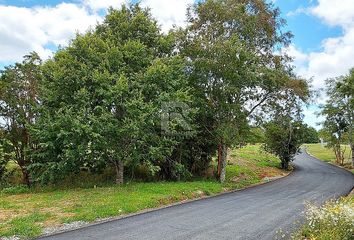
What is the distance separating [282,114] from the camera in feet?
86.1

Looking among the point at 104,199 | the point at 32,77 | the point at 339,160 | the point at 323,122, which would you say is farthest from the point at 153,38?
the point at 339,160

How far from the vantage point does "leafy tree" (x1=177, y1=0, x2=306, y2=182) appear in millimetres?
22688

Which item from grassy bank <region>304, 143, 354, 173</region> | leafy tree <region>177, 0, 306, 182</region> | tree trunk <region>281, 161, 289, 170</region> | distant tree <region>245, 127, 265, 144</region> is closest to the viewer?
leafy tree <region>177, 0, 306, 182</region>

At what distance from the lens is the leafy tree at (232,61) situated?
22.7 meters

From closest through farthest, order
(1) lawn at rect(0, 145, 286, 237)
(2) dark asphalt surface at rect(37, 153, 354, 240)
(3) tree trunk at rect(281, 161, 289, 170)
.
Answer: (2) dark asphalt surface at rect(37, 153, 354, 240) → (1) lawn at rect(0, 145, 286, 237) → (3) tree trunk at rect(281, 161, 289, 170)

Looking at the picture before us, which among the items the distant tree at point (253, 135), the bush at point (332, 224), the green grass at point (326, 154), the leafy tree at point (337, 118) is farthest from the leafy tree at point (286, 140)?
the bush at point (332, 224)

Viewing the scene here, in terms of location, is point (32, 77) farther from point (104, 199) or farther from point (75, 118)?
point (104, 199)

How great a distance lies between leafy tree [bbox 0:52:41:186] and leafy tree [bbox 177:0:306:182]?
10597 mm

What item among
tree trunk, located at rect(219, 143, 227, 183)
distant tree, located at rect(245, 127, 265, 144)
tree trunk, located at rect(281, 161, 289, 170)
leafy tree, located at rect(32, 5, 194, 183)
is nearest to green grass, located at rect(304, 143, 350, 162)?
tree trunk, located at rect(281, 161, 289, 170)

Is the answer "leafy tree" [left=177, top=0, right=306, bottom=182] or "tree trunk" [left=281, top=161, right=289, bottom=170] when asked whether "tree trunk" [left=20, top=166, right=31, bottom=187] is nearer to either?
"leafy tree" [left=177, top=0, right=306, bottom=182]

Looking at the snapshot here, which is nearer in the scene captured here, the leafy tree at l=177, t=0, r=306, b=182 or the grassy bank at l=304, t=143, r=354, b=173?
the leafy tree at l=177, t=0, r=306, b=182

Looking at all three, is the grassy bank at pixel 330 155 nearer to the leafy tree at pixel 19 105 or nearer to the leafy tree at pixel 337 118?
the leafy tree at pixel 337 118

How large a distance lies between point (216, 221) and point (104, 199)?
5.69 m

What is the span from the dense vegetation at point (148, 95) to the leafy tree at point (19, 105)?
68 mm
